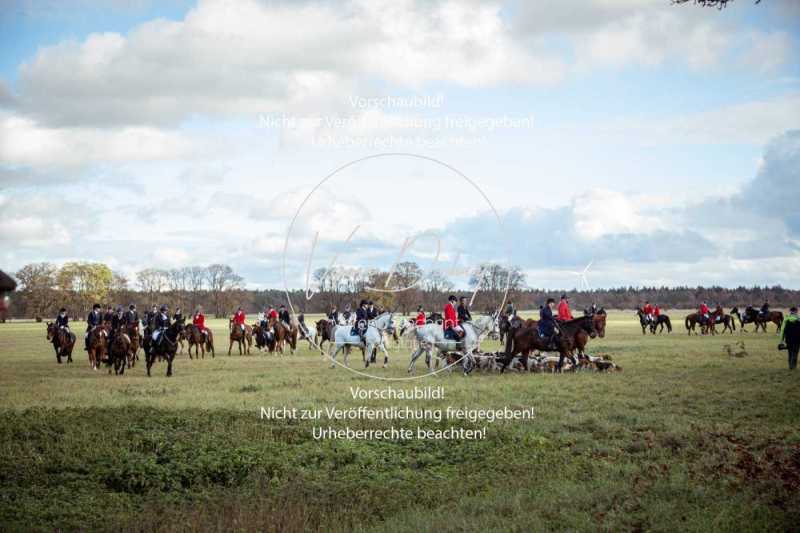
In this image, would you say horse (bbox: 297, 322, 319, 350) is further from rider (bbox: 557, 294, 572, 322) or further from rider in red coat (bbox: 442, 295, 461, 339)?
rider (bbox: 557, 294, 572, 322)

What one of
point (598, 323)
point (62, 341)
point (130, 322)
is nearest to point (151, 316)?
point (130, 322)

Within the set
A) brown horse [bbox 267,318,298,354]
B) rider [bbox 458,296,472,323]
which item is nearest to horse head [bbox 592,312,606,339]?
rider [bbox 458,296,472,323]

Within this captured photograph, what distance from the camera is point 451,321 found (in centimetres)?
2488

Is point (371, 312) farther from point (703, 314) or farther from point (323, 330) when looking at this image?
point (703, 314)

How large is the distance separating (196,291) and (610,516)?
105280 mm

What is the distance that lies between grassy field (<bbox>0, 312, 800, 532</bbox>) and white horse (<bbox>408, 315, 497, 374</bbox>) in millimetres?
4128

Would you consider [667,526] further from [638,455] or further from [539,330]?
[539,330]

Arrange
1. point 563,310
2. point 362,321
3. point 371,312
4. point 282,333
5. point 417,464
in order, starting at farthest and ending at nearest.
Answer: point 282,333
point 563,310
point 371,312
point 362,321
point 417,464

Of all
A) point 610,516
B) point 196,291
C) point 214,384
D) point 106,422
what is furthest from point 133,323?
point 196,291

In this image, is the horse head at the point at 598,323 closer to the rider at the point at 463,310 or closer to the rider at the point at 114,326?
the rider at the point at 463,310

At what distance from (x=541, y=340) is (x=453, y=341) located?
307 cm

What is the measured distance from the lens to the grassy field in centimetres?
966

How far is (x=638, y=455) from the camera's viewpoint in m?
12.8

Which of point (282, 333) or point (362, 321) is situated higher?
point (362, 321)
